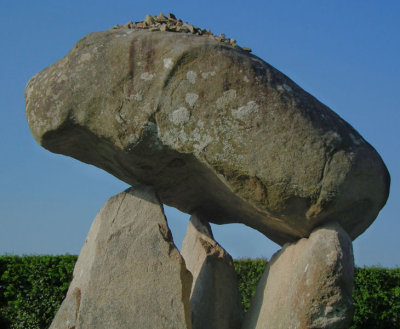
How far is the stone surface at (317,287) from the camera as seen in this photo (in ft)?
15.8

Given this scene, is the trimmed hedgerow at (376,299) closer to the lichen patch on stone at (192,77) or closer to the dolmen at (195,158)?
the dolmen at (195,158)

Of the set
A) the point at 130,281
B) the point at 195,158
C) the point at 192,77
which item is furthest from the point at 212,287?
the point at 192,77

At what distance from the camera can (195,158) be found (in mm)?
5113

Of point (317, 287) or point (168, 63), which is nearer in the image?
point (317, 287)

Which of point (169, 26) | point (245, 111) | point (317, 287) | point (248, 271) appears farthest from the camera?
point (248, 271)

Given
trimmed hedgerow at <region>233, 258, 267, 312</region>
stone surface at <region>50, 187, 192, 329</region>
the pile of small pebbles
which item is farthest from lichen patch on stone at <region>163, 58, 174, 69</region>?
trimmed hedgerow at <region>233, 258, 267, 312</region>

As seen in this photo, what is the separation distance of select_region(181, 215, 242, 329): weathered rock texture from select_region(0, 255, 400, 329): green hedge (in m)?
3.92

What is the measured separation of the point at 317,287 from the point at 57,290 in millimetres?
6802

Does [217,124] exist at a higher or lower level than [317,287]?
higher

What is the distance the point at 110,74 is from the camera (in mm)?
5152

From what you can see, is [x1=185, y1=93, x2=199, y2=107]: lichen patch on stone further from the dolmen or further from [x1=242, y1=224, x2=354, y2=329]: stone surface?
[x1=242, y1=224, x2=354, y2=329]: stone surface

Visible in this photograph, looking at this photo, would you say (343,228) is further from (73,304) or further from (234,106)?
(73,304)

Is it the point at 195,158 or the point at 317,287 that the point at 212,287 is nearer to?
the point at 317,287

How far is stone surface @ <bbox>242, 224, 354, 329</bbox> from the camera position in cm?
481
